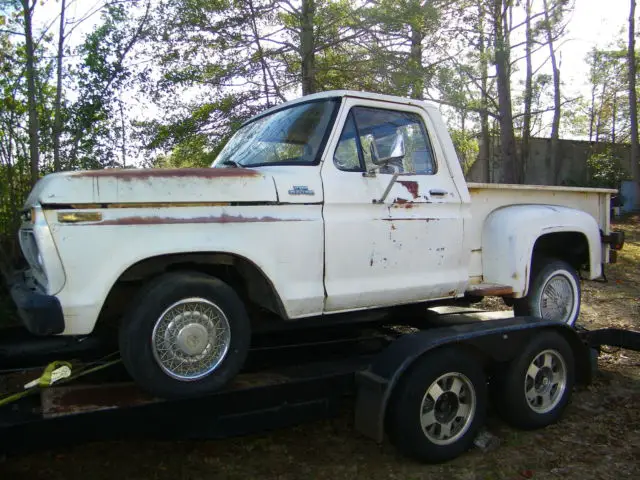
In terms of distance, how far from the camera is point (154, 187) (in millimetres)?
2924

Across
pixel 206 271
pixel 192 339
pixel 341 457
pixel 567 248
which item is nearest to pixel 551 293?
pixel 567 248

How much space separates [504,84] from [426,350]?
12.8m

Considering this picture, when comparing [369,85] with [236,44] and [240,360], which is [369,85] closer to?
[236,44]

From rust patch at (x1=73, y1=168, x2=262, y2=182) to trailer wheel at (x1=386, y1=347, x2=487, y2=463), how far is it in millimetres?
1607

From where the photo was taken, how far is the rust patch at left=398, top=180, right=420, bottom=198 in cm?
381

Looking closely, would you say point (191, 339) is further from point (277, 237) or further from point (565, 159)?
point (565, 159)

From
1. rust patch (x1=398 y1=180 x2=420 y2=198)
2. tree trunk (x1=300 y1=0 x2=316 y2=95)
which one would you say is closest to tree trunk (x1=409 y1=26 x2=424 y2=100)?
tree trunk (x1=300 y1=0 x2=316 y2=95)

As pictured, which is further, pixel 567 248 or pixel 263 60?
pixel 263 60

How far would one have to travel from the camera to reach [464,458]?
351 centimetres

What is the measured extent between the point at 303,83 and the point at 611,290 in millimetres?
6610

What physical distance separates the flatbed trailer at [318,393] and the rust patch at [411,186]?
0.99 meters

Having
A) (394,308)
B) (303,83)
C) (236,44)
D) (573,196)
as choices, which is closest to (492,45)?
(303,83)

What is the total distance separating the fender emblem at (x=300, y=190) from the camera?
332 centimetres

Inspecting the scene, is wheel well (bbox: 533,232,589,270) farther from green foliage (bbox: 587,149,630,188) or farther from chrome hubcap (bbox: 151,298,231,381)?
green foliage (bbox: 587,149,630,188)
